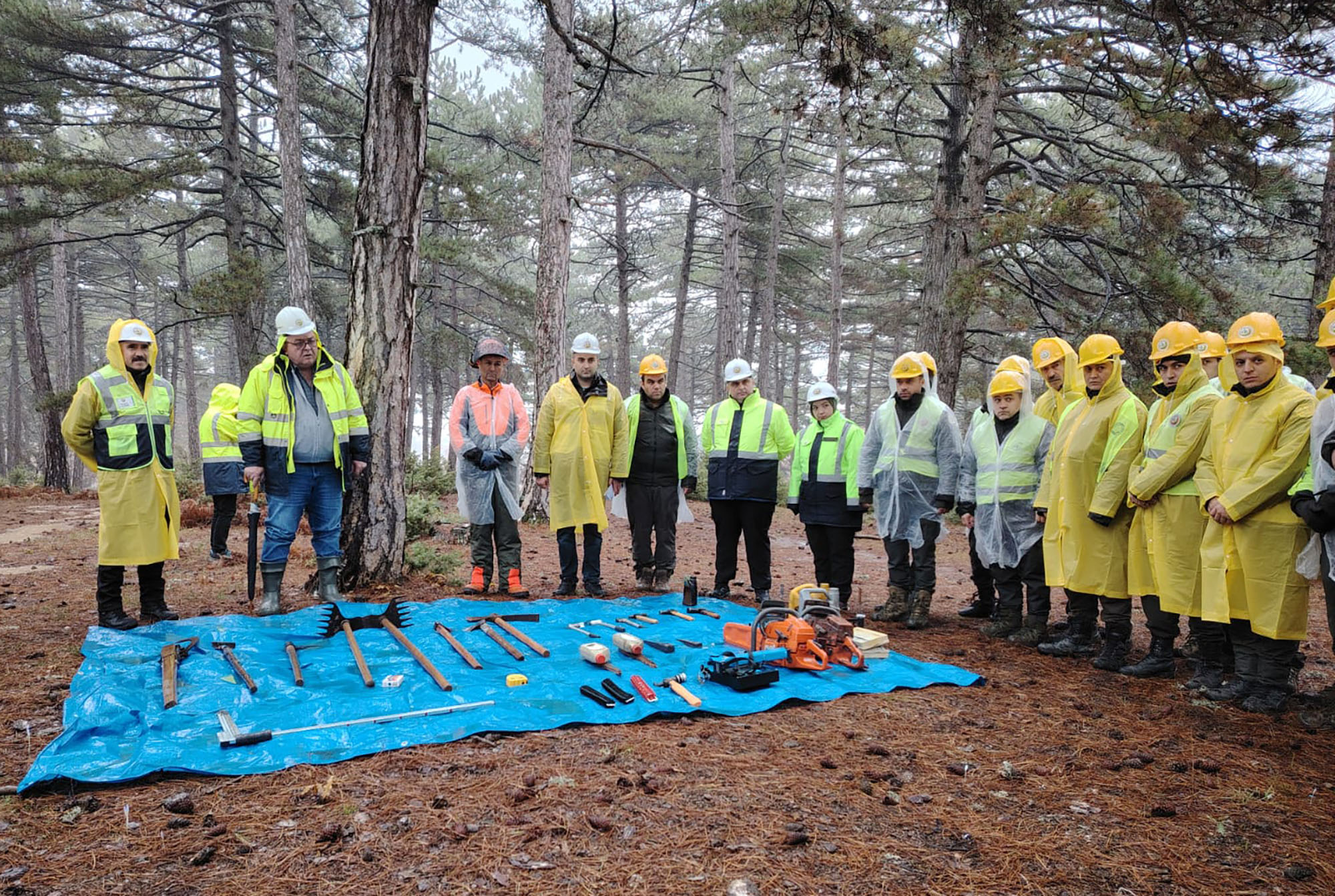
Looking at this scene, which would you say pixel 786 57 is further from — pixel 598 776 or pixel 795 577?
pixel 598 776

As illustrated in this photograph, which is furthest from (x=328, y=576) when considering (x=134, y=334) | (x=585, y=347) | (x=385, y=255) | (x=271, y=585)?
(x=585, y=347)

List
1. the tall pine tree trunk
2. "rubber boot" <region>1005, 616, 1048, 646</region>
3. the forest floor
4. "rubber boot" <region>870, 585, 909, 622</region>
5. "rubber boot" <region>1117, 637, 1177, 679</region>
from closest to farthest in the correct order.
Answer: the forest floor
"rubber boot" <region>1117, 637, 1177, 679</region>
"rubber boot" <region>1005, 616, 1048, 646</region>
the tall pine tree trunk
"rubber boot" <region>870, 585, 909, 622</region>

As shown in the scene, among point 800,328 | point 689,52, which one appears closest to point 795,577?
point 689,52

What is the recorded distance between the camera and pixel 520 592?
6.93 m

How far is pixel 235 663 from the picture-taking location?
4340 millimetres

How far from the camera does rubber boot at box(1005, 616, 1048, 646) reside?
5.93 m

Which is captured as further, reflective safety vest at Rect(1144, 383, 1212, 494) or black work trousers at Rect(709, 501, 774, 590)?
black work trousers at Rect(709, 501, 774, 590)

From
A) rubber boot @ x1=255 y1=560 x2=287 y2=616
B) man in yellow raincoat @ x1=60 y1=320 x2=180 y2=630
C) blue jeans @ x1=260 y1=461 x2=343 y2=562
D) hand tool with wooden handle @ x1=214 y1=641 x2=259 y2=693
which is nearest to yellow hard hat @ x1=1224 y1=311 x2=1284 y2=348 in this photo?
hand tool with wooden handle @ x1=214 y1=641 x2=259 y2=693

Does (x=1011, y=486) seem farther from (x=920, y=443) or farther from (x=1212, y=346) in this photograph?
(x=1212, y=346)

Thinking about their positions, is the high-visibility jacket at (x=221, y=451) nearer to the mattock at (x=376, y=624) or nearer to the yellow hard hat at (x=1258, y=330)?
the mattock at (x=376, y=624)

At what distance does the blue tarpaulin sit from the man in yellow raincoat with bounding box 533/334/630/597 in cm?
111

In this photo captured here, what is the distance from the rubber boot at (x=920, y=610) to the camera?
6.45 metres

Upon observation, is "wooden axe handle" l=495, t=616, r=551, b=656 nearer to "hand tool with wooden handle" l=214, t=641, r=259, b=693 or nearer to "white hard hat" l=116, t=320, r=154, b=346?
"hand tool with wooden handle" l=214, t=641, r=259, b=693

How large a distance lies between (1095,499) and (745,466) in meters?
2.94
